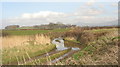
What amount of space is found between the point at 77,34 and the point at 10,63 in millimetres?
20840

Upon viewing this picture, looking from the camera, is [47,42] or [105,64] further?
[47,42]

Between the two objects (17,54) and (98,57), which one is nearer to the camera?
(98,57)

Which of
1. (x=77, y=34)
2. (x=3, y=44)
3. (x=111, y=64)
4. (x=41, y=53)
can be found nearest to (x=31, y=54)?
(x=41, y=53)

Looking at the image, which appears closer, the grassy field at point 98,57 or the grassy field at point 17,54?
the grassy field at point 98,57

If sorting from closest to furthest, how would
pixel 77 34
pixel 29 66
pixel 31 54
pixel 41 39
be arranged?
pixel 29 66 → pixel 31 54 → pixel 41 39 → pixel 77 34

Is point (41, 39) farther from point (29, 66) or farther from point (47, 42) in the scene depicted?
point (29, 66)

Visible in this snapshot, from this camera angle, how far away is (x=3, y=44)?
17.6 m

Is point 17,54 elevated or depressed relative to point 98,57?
depressed

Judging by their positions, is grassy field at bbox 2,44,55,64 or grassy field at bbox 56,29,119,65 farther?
grassy field at bbox 2,44,55,64

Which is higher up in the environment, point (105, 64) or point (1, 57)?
point (105, 64)

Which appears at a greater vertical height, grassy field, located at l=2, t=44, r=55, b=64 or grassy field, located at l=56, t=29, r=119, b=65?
grassy field, located at l=56, t=29, r=119, b=65

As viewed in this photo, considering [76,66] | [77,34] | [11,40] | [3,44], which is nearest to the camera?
[76,66]

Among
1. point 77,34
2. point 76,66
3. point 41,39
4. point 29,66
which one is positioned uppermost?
point 76,66

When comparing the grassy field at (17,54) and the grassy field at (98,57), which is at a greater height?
the grassy field at (98,57)
